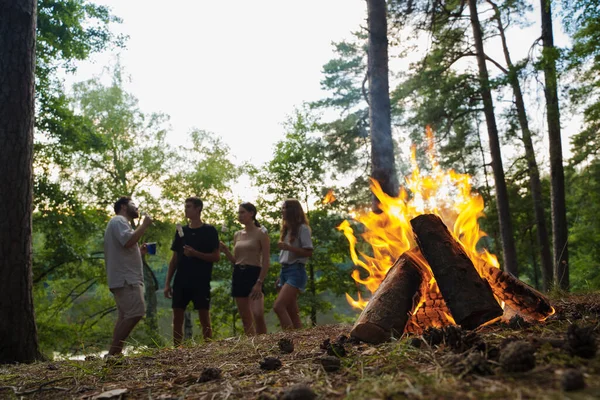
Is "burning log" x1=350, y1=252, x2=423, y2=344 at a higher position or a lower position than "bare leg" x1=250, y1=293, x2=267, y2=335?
higher

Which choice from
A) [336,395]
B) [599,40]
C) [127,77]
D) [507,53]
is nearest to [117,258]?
[336,395]

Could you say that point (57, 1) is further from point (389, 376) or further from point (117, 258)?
point (389, 376)

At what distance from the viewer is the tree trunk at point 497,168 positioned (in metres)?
14.5

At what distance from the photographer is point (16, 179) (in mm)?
5555

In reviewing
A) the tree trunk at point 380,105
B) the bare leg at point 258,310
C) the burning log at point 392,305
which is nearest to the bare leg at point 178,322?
the bare leg at point 258,310

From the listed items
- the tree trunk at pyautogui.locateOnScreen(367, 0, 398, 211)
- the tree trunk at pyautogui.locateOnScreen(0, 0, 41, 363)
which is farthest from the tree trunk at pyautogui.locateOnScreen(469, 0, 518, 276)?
the tree trunk at pyautogui.locateOnScreen(0, 0, 41, 363)

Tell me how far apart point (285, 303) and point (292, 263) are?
0.58m

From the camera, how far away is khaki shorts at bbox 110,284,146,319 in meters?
5.58

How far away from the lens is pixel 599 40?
8492 mm

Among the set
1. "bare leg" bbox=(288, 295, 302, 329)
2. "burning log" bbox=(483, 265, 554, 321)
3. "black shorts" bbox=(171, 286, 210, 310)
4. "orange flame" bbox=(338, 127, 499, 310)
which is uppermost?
"orange flame" bbox=(338, 127, 499, 310)

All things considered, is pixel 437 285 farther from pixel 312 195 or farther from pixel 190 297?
pixel 312 195

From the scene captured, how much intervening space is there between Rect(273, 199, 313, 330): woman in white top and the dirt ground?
2225mm

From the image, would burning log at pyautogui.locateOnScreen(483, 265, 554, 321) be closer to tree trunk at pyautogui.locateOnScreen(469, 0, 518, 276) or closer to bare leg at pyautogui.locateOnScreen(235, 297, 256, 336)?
bare leg at pyautogui.locateOnScreen(235, 297, 256, 336)

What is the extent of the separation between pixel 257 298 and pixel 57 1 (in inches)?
474
